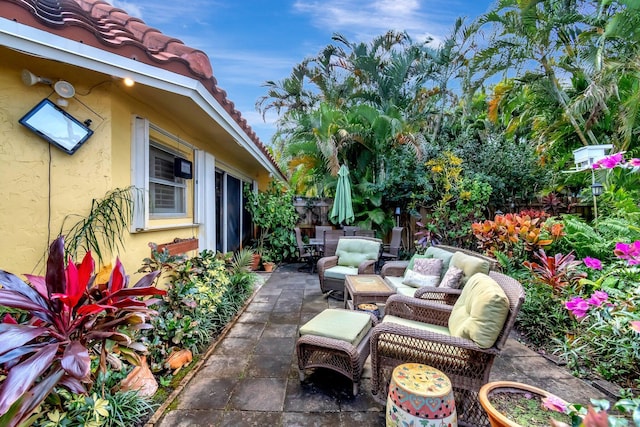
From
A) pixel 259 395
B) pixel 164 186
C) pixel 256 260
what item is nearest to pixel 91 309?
pixel 259 395

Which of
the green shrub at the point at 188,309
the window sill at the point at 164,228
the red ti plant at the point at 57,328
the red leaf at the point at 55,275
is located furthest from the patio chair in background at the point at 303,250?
the red leaf at the point at 55,275

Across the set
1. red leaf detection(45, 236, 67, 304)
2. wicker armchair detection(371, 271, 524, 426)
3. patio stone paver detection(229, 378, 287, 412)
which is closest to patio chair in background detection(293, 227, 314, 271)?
patio stone paver detection(229, 378, 287, 412)

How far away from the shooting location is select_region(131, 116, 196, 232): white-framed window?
287 centimetres

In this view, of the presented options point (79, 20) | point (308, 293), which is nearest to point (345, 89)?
point (308, 293)

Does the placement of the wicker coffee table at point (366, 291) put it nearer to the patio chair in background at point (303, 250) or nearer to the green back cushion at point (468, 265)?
the green back cushion at point (468, 265)

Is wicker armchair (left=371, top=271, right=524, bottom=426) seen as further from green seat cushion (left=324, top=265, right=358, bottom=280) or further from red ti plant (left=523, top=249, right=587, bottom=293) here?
green seat cushion (left=324, top=265, right=358, bottom=280)

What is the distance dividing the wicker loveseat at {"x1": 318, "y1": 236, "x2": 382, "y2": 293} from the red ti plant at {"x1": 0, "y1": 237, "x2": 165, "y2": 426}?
3.10 meters

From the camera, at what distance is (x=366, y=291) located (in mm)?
3533

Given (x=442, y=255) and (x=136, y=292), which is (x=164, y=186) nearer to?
(x=136, y=292)

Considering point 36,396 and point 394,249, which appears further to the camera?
point 394,249

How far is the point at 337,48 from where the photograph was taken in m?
9.95

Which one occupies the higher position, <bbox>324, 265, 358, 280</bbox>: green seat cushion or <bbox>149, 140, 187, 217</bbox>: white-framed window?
<bbox>149, 140, 187, 217</bbox>: white-framed window

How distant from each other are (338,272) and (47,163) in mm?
3686

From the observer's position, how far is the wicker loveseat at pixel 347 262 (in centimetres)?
470
